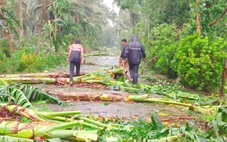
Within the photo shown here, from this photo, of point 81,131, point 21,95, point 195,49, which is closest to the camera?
point 81,131

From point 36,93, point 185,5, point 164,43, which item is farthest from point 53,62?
point 36,93

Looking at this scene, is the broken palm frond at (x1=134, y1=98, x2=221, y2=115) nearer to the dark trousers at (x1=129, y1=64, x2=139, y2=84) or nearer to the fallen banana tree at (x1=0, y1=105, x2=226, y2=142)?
the fallen banana tree at (x1=0, y1=105, x2=226, y2=142)

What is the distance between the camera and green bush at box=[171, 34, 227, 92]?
12297mm

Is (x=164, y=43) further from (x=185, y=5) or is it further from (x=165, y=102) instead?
(x=165, y=102)

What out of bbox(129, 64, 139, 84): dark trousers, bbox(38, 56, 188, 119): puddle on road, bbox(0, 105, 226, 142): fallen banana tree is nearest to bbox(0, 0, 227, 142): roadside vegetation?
bbox(0, 105, 226, 142): fallen banana tree

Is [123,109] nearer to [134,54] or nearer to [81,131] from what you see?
[81,131]

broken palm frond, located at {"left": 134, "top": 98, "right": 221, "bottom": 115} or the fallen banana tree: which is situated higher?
the fallen banana tree

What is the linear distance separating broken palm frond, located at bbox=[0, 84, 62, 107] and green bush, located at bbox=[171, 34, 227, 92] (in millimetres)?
6213

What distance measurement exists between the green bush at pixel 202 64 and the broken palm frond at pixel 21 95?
6213mm

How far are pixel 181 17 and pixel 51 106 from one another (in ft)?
55.9

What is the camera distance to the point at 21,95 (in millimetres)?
6609

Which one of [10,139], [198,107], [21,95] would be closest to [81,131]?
[10,139]

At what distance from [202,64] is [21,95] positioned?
24.5 feet

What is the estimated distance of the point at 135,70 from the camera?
12.1 meters
